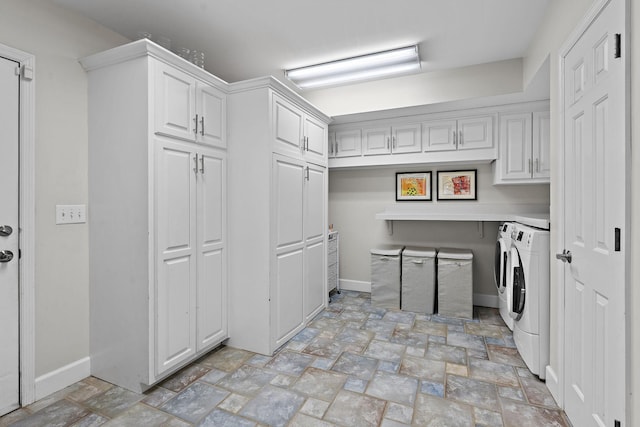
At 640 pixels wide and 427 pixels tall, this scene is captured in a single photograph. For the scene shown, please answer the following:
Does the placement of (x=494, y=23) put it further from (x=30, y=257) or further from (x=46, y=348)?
(x=46, y=348)

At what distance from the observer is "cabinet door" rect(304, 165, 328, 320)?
10.2 feet

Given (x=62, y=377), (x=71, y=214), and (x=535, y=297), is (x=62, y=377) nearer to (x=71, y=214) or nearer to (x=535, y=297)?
(x=71, y=214)

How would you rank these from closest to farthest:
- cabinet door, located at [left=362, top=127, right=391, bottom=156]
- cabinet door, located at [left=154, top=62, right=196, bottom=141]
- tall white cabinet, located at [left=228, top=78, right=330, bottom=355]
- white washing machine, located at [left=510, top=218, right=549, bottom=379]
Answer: cabinet door, located at [left=154, top=62, right=196, bottom=141]
white washing machine, located at [left=510, top=218, right=549, bottom=379]
tall white cabinet, located at [left=228, top=78, right=330, bottom=355]
cabinet door, located at [left=362, top=127, right=391, bottom=156]

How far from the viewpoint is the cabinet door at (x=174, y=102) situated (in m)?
1.98

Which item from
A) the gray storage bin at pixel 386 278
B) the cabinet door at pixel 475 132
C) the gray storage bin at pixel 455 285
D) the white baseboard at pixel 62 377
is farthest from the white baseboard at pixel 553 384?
the white baseboard at pixel 62 377

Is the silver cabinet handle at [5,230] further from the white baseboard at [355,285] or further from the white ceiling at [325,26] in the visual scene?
the white baseboard at [355,285]

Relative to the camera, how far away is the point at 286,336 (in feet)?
8.98

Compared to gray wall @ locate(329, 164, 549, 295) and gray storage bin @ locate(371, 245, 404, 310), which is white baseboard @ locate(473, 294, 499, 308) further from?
gray storage bin @ locate(371, 245, 404, 310)

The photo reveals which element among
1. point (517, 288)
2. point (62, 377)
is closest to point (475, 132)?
point (517, 288)

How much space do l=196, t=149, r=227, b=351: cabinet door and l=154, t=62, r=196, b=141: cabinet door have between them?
22 cm

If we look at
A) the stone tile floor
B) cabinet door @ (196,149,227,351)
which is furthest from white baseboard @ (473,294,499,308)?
cabinet door @ (196,149,227,351)

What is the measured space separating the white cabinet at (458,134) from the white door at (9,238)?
11.5 feet

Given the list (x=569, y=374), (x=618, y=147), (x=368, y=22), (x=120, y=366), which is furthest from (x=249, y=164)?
(x=569, y=374)

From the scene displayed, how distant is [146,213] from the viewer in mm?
1935
